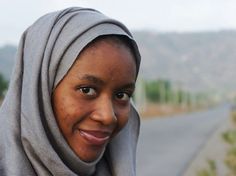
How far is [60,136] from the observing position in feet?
5.44

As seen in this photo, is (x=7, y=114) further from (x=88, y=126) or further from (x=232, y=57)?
(x=232, y=57)

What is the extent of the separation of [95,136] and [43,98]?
16 centimetres

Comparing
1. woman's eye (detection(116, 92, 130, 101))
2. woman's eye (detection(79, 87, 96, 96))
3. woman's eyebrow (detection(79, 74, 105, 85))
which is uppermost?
woman's eyebrow (detection(79, 74, 105, 85))

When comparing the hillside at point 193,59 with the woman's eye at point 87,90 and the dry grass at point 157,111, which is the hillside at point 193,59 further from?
the woman's eye at point 87,90

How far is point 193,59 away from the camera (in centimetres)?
12006

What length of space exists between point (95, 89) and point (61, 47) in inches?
5.2

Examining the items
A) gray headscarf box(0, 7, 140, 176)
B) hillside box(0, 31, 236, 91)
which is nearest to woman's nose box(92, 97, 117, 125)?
gray headscarf box(0, 7, 140, 176)

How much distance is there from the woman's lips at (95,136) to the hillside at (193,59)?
107 metres

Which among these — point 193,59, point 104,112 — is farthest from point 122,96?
point 193,59

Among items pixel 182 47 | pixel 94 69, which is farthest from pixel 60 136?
pixel 182 47

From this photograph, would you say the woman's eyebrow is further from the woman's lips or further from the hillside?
the hillside

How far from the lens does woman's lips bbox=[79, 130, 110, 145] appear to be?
1.68 meters

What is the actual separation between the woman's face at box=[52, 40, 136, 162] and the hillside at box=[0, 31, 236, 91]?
106706 mm

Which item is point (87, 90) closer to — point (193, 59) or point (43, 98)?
point (43, 98)
